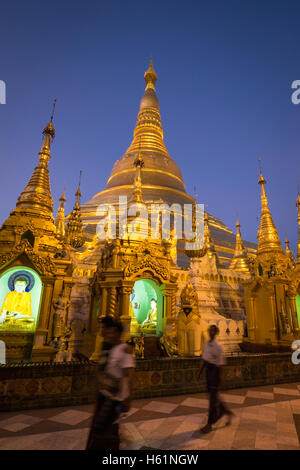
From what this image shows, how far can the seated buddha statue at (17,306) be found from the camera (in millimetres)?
8156

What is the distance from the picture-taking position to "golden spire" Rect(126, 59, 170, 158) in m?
32.8

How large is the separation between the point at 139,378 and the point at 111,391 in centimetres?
346

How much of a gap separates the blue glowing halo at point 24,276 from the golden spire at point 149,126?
25.7 m

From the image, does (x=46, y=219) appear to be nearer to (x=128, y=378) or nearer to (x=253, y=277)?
(x=128, y=378)

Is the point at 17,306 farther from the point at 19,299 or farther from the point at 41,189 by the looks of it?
the point at 41,189

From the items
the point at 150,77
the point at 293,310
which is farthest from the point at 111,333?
the point at 150,77

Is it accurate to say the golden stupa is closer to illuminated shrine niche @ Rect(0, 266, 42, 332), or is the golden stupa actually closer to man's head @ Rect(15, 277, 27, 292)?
illuminated shrine niche @ Rect(0, 266, 42, 332)

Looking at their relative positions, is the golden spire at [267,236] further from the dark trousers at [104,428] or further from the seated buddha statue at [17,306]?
the dark trousers at [104,428]

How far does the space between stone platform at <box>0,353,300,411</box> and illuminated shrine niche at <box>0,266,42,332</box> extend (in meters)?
3.51

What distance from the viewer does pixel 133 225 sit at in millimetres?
11758

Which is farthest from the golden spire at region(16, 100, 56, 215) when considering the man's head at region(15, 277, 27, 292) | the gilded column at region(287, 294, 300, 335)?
the gilded column at region(287, 294, 300, 335)

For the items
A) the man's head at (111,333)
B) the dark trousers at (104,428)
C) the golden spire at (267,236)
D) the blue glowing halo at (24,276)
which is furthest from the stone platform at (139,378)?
the golden spire at (267,236)

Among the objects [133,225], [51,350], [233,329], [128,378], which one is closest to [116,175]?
[133,225]
